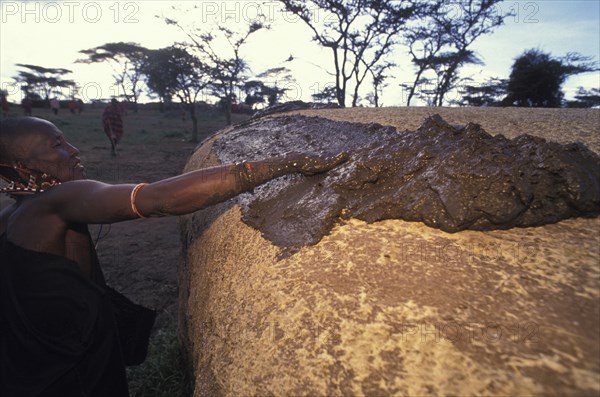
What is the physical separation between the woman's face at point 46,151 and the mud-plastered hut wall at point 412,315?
0.98m

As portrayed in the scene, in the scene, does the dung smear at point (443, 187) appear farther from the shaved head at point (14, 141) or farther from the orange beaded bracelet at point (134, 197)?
the shaved head at point (14, 141)

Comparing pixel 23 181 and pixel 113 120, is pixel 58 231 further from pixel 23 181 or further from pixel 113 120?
pixel 113 120

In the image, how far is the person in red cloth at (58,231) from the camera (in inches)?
50.7

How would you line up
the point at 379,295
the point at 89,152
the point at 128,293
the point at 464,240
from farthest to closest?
the point at 89,152 < the point at 128,293 < the point at 464,240 < the point at 379,295

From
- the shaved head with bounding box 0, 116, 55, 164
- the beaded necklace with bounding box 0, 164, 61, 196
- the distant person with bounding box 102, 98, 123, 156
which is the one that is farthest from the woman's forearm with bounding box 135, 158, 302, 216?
the distant person with bounding box 102, 98, 123, 156

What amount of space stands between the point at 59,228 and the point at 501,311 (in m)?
1.66

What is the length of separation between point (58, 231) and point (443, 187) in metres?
1.57

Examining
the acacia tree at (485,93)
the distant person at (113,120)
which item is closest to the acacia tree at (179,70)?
the distant person at (113,120)

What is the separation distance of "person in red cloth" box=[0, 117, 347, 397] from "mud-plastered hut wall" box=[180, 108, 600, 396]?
32cm

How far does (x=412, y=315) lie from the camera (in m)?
0.84

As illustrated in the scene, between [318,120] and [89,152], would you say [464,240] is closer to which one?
[318,120]

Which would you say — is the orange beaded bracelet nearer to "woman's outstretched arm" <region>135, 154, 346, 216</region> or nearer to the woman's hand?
"woman's outstretched arm" <region>135, 154, 346, 216</region>

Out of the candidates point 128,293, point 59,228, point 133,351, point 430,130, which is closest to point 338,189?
point 430,130

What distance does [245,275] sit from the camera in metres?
1.25
